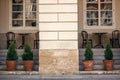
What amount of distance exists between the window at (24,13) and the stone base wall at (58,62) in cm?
329

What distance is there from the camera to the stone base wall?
1295 cm

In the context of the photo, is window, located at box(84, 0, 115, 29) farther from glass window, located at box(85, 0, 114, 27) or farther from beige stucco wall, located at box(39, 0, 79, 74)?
beige stucco wall, located at box(39, 0, 79, 74)

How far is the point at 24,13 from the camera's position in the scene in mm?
16031

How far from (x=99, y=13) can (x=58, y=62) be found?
168 inches

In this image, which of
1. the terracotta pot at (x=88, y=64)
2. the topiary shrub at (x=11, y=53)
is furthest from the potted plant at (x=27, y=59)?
the terracotta pot at (x=88, y=64)

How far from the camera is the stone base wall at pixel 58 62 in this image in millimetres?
12945

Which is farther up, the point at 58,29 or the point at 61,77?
the point at 58,29

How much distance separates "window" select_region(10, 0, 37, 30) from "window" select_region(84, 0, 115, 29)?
2538 millimetres

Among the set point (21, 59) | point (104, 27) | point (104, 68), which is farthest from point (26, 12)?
point (104, 68)

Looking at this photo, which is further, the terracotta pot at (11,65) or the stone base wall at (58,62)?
the terracotta pot at (11,65)

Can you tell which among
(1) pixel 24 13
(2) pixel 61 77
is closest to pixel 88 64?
(2) pixel 61 77

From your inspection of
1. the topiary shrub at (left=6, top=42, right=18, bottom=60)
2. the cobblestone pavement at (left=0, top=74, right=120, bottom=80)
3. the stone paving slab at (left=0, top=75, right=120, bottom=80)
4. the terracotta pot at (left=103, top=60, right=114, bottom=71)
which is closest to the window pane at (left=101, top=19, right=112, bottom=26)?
the terracotta pot at (left=103, top=60, right=114, bottom=71)

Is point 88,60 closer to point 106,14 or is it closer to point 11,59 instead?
point 11,59

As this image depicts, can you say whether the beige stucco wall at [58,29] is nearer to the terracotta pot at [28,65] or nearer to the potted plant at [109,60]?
the terracotta pot at [28,65]
